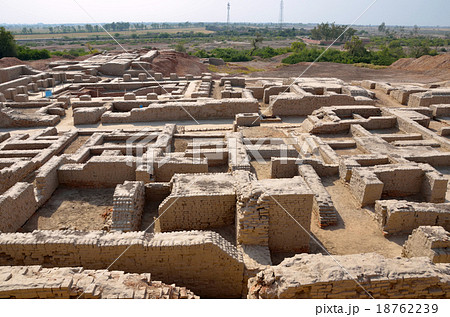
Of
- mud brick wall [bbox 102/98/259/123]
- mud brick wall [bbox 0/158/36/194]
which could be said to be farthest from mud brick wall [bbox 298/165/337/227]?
mud brick wall [bbox 0/158/36/194]

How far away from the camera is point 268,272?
4633 mm

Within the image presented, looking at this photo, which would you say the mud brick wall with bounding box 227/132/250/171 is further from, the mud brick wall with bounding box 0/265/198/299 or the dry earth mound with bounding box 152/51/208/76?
the dry earth mound with bounding box 152/51/208/76

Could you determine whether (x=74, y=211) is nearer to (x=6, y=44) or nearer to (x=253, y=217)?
(x=253, y=217)

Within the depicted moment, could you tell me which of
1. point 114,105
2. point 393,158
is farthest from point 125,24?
point 393,158

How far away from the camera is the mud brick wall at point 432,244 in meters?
5.97

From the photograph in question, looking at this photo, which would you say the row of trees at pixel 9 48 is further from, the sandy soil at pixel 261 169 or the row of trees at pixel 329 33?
the row of trees at pixel 329 33

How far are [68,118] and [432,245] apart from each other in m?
15.7

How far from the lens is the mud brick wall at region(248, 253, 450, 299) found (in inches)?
173

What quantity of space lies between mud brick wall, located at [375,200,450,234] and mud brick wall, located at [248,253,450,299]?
2.39m

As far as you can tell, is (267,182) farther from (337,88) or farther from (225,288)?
(337,88)

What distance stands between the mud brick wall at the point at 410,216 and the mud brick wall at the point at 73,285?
16.5 feet

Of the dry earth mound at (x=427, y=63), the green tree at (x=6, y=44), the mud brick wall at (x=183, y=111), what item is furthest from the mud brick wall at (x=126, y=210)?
the green tree at (x=6, y=44)

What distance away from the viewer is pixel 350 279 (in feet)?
14.5

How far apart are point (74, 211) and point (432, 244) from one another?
7.89m
